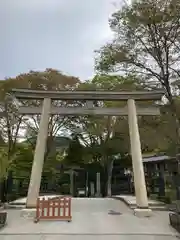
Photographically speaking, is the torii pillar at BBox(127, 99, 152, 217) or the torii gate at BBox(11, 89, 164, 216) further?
the torii gate at BBox(11, 89, 164, 216)

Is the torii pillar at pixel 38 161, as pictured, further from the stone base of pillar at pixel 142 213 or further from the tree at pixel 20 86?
the tree at pixel 20 86

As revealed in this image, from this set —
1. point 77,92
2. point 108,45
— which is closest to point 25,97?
point 77,92

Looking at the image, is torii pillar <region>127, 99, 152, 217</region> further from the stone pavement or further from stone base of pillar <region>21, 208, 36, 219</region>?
stone base of pillar <region>21, 208, 36, 219</region>

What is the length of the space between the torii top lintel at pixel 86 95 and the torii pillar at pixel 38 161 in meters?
0.36

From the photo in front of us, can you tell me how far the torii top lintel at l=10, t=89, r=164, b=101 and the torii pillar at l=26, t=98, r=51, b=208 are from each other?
357mm

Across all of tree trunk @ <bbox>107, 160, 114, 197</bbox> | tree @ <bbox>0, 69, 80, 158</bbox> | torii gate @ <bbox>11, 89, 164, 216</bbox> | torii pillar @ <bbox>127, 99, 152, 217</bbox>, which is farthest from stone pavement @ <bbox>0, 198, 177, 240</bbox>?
tree trunk @ <bbox>107, 160, 114, 197</bbox>

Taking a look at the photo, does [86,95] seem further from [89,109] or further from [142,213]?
[142,213]

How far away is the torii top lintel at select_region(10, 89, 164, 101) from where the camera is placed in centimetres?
1199

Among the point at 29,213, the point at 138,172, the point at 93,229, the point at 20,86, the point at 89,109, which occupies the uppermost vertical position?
the point at 20,86

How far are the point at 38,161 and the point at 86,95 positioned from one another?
3.44 meters

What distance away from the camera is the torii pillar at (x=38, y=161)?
10621mm

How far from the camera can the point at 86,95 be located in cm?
1210

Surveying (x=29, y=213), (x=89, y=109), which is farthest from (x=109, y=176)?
(x=29, y=213)

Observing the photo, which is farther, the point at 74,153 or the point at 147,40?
the point at 74,153
